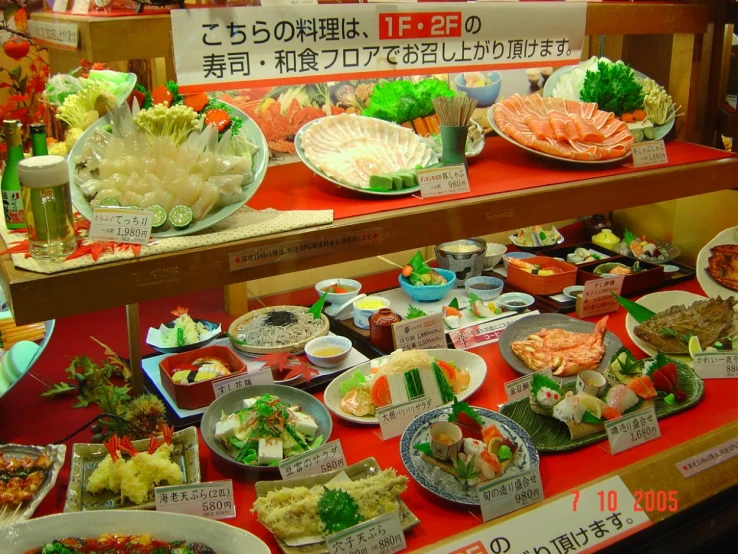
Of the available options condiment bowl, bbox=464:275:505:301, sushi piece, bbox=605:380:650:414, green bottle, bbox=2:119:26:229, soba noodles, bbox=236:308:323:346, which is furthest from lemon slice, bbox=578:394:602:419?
green bottle, bbox=2:119:26:229

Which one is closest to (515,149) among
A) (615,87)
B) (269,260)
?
(615,87)

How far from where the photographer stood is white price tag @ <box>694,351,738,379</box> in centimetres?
255

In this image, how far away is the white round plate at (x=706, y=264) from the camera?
3043mm

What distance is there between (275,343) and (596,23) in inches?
59.2

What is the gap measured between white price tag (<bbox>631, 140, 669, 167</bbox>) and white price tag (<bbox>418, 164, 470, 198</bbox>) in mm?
635

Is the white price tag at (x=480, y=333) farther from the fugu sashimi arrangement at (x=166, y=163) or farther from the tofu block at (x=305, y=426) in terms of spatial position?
the fugu sashimi arrangement at (x=166, y=163)

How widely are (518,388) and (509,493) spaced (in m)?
0.54

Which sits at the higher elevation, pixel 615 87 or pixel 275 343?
pixel 615 87

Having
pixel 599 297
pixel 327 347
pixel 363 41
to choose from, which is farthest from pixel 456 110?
pixel 599 297

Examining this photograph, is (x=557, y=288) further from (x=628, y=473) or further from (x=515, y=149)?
(x=628, y=473)

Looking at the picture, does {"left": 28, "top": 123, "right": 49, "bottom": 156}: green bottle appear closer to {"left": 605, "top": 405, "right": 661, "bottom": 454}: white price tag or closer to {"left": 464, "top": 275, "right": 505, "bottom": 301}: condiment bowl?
{"left": 605, "top": 405, "right": 661, "bottom": 454}: white price tag

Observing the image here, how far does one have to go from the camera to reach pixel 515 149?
98.0 inches

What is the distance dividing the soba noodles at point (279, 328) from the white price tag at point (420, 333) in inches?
13.0

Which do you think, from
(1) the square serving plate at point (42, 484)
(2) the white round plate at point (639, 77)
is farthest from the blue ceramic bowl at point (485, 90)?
(1) the square serving plate at point (42, 484)
